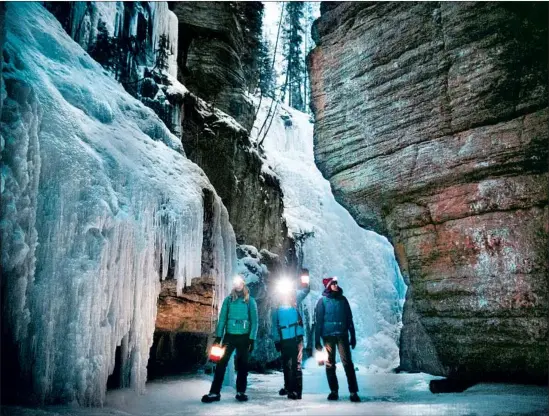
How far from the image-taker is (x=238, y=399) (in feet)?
18.6

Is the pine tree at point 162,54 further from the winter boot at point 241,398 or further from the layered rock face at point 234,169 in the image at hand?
the winter boot at point 241,398

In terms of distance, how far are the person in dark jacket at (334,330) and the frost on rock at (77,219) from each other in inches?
91.0

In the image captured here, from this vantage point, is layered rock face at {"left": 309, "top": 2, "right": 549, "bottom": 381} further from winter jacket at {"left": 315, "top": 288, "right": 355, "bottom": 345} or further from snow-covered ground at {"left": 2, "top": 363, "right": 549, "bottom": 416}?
winter jacket at {"left": 315, "top": 288, "right": 355, "bottom": 345}

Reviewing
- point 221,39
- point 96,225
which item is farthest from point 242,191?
point 96,225

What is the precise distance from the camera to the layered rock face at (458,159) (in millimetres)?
6602

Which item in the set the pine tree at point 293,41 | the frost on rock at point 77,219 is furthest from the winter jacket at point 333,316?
the pine tree at point 293,41

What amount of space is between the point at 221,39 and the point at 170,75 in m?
4.54

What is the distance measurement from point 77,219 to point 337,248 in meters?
27.4

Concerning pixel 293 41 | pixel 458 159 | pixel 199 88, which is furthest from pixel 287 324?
pixel 293 41

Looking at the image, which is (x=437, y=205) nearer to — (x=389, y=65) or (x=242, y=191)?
(x=389, y=65)

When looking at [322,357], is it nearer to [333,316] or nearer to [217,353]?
[333,316]

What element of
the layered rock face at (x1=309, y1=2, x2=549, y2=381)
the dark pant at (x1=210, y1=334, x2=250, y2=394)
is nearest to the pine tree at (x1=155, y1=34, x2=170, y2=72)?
the layered rock face at (x1=309, y1=2, x2=549, y2=381)

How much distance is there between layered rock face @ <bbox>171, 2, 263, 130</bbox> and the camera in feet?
53.2

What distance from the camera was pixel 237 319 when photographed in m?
5.88
